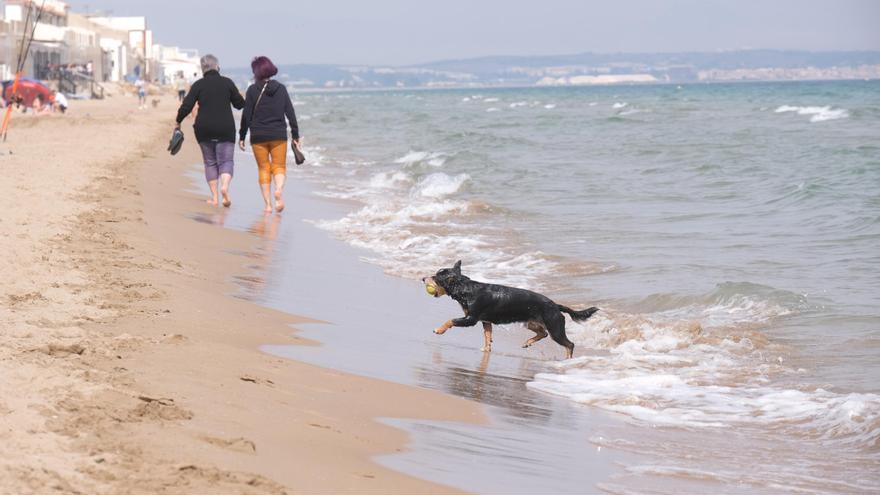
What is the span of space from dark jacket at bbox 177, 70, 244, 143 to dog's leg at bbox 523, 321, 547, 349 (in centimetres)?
571

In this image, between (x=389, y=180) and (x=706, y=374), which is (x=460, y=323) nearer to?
(x=706, y=374)

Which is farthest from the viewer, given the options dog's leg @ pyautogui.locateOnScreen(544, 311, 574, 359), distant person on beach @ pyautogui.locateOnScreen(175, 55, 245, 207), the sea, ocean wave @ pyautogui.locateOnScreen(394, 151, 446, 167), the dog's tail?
ocean wave @ pyautogui.locateOnScreen(394, 151, 446, 167)

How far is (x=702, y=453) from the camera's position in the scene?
522cm

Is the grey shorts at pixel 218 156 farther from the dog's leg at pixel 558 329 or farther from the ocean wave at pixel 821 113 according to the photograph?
the ocean wave at pixel 821 113

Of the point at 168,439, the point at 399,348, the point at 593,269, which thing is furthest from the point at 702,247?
the point at 168,439

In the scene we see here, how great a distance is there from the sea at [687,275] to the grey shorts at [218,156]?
→ 1.29 m

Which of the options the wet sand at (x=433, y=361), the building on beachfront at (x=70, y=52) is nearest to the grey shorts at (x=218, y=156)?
the wet sand at (x=433, y=361)

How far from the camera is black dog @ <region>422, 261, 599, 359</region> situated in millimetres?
7496

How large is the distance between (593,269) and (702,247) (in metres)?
1.95

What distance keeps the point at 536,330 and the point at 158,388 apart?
360 cm

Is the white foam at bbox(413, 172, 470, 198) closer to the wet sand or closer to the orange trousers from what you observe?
the orange trousers

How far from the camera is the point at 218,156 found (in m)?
12.7

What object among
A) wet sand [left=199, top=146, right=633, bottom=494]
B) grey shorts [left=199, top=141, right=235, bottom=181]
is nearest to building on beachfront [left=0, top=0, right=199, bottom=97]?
grey shorts [left=199, top=141, right=235, bottom=181]

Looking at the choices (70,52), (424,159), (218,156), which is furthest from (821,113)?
(70,52)
